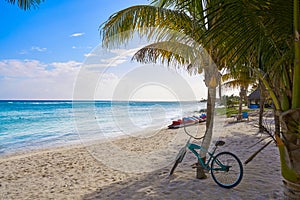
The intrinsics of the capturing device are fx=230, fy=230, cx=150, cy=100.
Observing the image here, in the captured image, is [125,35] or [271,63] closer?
[271,63]

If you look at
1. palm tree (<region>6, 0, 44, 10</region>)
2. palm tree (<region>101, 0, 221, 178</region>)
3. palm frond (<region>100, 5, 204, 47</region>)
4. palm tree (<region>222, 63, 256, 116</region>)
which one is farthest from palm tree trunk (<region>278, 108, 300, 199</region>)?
palm tree (<region>6, 0, 44, 10</region>)

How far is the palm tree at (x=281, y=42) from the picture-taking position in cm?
141

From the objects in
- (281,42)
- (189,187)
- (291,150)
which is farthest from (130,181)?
(281,42)

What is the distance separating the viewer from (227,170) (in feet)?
12.0

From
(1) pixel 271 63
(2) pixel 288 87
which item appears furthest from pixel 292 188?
(1) pixel 271 63

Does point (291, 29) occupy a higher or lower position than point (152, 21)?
lower

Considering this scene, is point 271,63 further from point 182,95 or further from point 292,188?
point 182,95

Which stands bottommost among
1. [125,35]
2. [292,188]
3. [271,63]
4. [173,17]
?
[292,188]

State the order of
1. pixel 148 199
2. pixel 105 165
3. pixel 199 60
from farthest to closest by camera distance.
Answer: pixel 105 165 < pixel 199 60 < pixel 148 199

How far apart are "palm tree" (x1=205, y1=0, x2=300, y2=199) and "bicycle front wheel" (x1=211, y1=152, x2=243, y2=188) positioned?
2.10 meters

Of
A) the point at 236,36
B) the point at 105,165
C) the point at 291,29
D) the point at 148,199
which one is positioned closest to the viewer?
the point at 291,29

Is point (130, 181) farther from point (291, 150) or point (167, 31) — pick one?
point (291, 150)

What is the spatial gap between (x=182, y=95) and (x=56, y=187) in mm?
3153

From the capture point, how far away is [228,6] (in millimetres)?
1509
